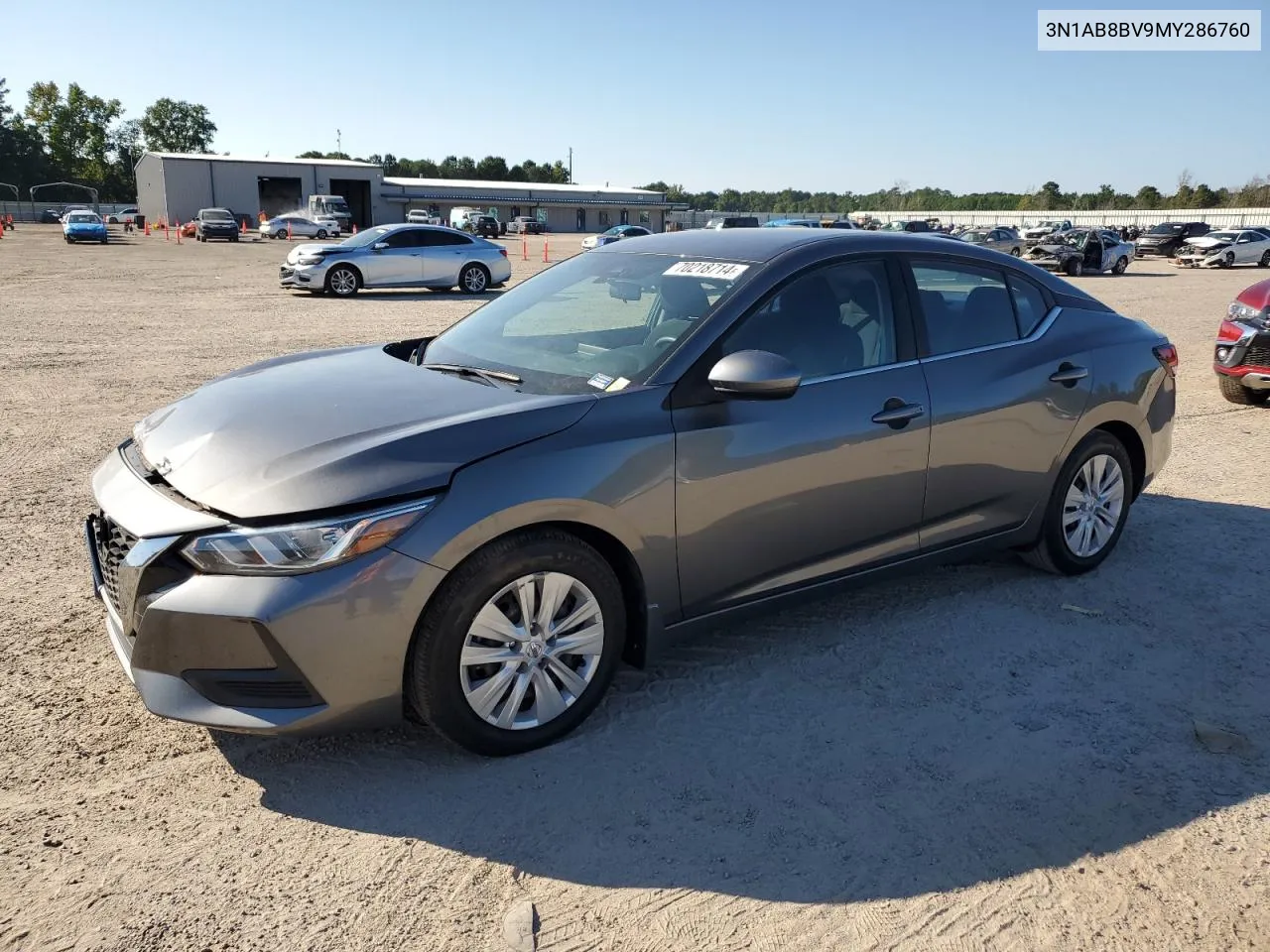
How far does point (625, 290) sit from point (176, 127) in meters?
152

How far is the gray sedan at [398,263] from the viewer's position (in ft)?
64.5

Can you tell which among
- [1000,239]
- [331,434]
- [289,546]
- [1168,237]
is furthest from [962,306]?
[1168,237]

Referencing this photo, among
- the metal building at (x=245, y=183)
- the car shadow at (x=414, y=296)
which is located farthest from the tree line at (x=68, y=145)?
the car shadow at (x=414, y=296)

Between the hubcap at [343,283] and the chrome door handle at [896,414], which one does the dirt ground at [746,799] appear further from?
the hubcap at [343,283]

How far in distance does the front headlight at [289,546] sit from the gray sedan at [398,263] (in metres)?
17.9

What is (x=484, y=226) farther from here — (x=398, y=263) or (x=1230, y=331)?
(x=1230, y=331)

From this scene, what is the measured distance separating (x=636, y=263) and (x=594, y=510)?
1557mm

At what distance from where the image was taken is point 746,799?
309cm

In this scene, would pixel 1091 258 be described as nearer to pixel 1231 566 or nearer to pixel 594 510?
pixel 1231 566

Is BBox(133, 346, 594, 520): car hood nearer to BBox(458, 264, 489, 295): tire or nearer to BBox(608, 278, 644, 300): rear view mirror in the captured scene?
BBox(608, 278, 644, 300): rear view mirror

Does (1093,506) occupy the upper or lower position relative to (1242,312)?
lower

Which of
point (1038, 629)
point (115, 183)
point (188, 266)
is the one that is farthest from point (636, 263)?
point (115, 183)

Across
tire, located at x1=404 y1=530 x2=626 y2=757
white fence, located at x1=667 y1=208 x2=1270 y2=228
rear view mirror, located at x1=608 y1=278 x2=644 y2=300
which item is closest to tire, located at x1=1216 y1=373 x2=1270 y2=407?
rear view mirror, located at x1=608 y1=278 x2=644 y2=300

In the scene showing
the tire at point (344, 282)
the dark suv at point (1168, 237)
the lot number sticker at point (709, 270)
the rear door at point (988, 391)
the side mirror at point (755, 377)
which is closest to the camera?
the side mirror at point (755, 377)
